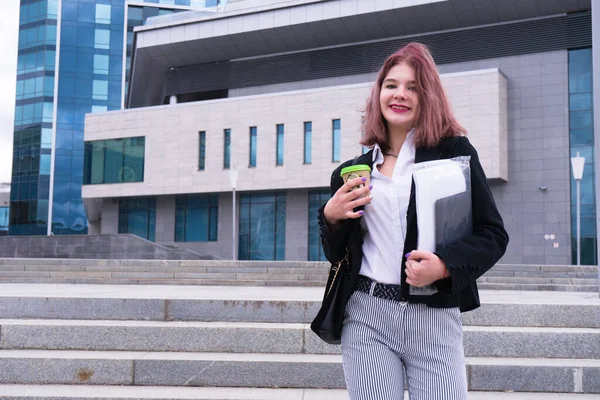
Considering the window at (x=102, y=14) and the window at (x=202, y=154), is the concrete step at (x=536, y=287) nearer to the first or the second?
the window at (x=202, y=154)

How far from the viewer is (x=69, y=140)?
62562mm

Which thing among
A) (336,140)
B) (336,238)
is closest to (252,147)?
(336,140)

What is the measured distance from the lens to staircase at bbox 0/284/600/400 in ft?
17.0

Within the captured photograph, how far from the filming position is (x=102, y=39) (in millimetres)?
63188

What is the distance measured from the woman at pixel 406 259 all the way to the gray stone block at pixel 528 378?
3.09 m

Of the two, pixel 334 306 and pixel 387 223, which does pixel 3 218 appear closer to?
pixel 334 306

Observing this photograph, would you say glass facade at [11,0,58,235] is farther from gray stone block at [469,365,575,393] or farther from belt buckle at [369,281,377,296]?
belt buckle at [369,281,377,296]

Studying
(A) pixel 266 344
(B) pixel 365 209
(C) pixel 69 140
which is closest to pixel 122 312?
(A) pixel 266 344

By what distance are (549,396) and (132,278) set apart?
582 inches

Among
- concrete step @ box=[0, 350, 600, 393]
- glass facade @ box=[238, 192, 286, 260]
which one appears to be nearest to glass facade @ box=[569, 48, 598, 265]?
glass facade @ box=[238, 192, 286, 260]

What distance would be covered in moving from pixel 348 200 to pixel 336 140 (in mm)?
33229

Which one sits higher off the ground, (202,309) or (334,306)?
(334,306)

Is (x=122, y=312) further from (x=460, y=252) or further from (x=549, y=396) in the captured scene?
(x=460, y=252)

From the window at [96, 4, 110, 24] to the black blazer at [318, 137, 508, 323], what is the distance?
2590 inches
